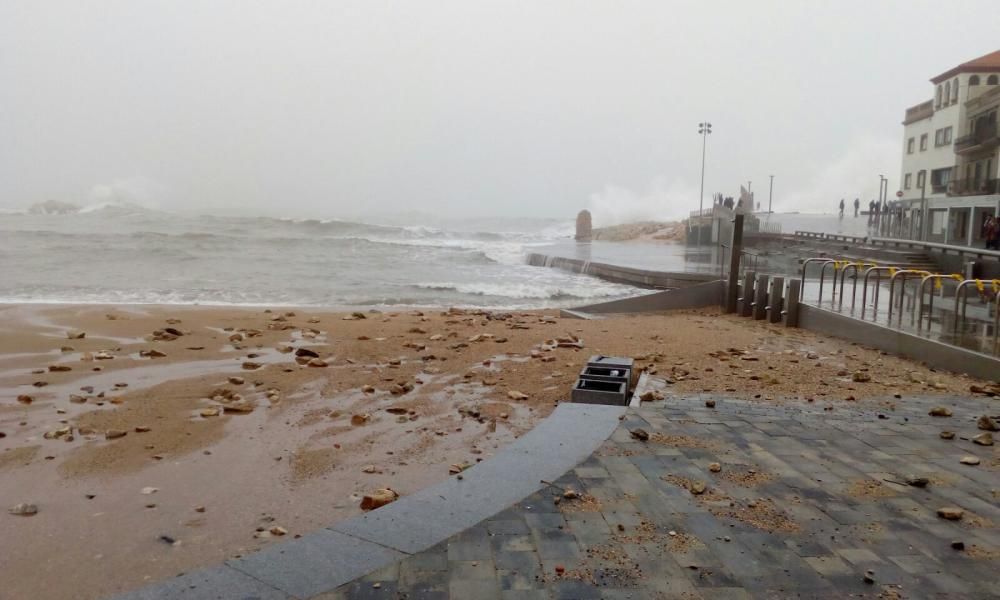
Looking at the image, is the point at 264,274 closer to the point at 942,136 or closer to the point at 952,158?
the point at 952,158

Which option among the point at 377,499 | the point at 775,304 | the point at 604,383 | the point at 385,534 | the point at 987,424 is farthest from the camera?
the point at 775,304

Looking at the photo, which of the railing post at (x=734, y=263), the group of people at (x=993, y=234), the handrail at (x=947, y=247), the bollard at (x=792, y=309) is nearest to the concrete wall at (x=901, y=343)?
the bollard at (x=792, y=309)

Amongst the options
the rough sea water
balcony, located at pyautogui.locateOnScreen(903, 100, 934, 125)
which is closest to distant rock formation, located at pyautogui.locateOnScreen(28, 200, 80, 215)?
the rough sea water

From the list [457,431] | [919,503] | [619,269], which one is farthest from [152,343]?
[619,269]

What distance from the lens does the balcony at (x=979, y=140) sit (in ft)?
118

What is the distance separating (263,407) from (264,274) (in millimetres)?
19135

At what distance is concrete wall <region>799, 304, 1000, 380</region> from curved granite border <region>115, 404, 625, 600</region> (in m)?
5.22

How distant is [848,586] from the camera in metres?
2.99

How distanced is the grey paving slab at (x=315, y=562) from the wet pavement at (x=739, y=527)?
109mm

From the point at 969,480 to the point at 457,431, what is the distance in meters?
3.79

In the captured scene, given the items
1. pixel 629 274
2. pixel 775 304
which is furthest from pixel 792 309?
pixel 629 274

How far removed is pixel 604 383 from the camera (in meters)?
6.79

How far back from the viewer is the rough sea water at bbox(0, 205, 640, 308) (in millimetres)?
18875

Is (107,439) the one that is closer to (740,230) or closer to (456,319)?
(456,319)
